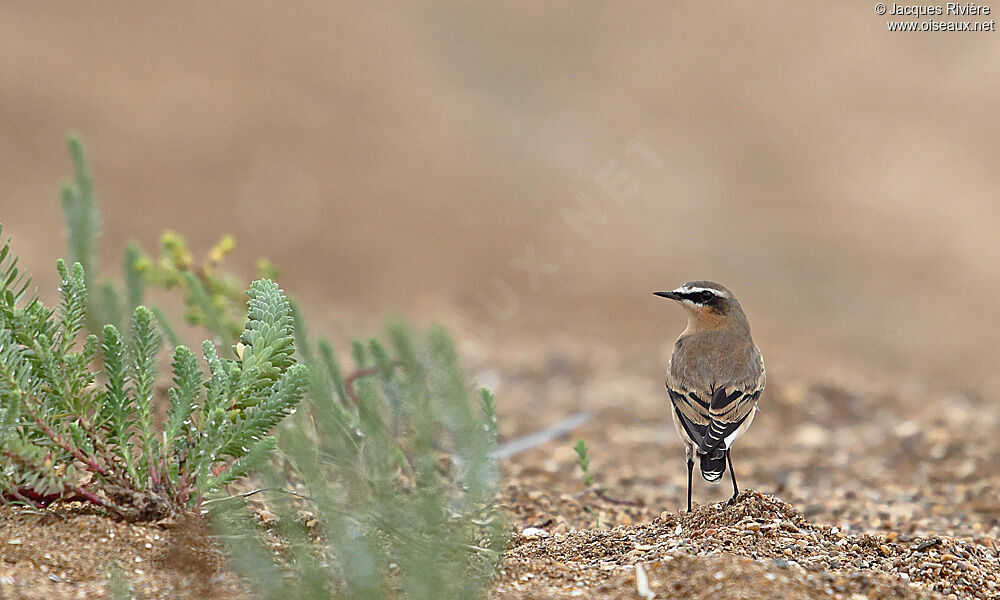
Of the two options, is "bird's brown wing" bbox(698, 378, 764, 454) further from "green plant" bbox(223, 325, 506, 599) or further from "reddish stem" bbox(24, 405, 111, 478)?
"reddish stem" bbox(24, 405, 111, 478)

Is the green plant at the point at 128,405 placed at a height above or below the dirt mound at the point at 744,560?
above

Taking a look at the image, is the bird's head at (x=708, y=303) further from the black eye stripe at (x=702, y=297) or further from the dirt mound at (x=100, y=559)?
the dirt mound at (x=100, y=559)

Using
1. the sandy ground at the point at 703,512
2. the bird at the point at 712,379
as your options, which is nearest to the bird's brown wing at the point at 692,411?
the bird at the point at 712,379

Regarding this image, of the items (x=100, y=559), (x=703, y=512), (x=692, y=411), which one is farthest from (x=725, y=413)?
(x=100, y=559)

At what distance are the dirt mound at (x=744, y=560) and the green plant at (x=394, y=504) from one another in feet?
0.78

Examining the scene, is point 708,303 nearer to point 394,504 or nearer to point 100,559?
point 394,504

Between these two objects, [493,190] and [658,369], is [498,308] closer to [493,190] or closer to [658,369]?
[658,369]

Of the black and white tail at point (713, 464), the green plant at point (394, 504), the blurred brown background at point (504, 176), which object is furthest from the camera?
the blurred brown background at point (504, 176)

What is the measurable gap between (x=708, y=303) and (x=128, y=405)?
2450 mm

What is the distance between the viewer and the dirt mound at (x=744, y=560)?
308cm

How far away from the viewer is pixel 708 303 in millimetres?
4676

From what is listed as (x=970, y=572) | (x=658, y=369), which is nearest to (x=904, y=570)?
(x=970, y=572)

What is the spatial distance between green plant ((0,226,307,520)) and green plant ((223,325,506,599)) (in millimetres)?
171

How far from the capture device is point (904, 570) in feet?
11.4
